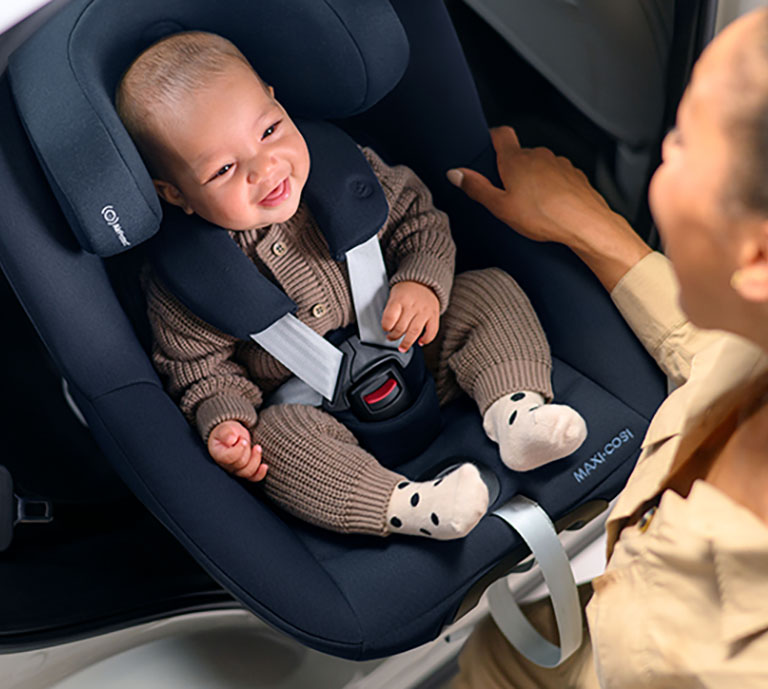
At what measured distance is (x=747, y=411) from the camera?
0.69 meters

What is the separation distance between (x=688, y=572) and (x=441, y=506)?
0.41m

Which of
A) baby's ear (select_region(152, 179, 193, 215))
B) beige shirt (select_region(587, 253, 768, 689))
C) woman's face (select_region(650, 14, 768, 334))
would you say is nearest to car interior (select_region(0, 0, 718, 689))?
baby's ear (select_region(152, 179, 193, 215))

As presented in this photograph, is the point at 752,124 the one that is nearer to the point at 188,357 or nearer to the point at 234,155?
the point at 234,155

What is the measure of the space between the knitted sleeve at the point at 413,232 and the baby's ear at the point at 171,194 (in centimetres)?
29

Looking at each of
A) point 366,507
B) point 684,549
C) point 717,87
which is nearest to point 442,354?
point 366,507

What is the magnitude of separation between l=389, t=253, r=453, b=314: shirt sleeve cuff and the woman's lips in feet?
0.70

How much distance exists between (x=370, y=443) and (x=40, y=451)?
503 millimetres

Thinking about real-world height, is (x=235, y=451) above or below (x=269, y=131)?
below

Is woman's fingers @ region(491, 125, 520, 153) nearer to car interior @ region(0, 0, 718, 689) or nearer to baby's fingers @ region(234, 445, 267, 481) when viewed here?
car interior @ region(0, 0, 718, 689)

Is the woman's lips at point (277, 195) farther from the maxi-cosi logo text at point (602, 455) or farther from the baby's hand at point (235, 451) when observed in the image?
the maxi-cosi logo text at point (602, 455)

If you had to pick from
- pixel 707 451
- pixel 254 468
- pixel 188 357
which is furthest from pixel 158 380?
pixel 707 451

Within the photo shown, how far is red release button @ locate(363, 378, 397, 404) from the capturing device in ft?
3.85

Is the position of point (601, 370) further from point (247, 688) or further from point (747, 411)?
point (247, 688)

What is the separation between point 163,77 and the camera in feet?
3.04
